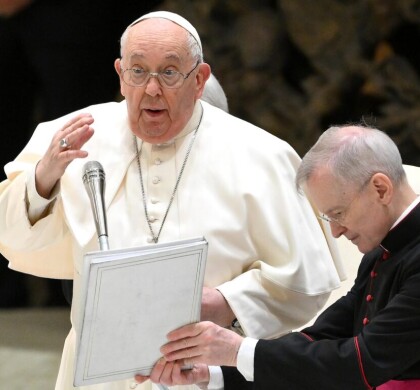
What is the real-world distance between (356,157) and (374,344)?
1.73 ft

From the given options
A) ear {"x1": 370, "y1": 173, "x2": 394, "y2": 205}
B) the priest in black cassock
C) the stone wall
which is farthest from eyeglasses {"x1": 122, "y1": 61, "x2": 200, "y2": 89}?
the stone wall

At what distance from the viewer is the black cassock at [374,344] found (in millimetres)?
3676

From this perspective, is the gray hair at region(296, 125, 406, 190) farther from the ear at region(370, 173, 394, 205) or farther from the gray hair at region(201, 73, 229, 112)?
the gray hair at region(201, 73, 229, 112)

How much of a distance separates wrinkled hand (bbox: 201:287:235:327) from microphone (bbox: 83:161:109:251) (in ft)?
1.47

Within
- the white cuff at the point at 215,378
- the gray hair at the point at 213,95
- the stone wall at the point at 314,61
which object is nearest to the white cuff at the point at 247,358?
the white cuff at the point at 215,378

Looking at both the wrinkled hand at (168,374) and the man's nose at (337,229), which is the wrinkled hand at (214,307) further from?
the man's nose at (337,229)

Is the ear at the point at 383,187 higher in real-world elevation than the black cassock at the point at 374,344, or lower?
higher

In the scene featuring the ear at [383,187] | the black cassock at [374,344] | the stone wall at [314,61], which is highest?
the ear at [383,187]

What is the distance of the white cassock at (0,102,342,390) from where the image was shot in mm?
4207

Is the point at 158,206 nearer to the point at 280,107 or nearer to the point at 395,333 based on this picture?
the point at 395,333

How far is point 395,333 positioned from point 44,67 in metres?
4.96

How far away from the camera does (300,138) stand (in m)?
8.32

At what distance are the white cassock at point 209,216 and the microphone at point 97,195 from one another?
295 millimetres

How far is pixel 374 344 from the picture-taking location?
12.1 ft
